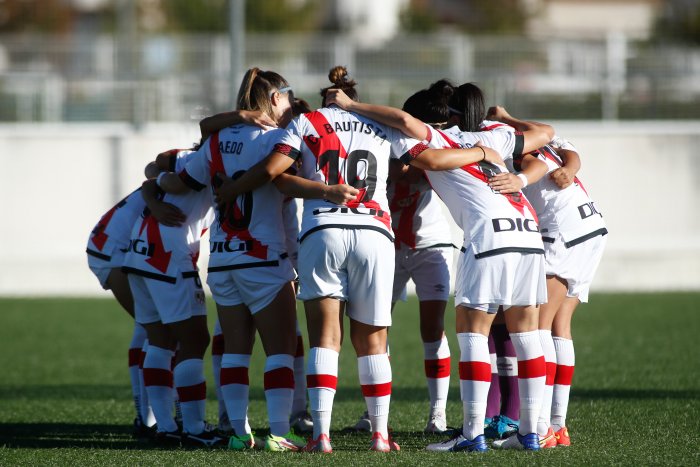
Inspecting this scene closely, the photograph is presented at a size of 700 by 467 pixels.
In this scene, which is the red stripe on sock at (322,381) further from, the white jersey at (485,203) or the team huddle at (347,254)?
the white jersey at (485,203)

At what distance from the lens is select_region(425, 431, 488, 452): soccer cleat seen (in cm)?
565

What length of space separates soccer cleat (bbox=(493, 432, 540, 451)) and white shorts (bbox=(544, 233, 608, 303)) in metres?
0.99

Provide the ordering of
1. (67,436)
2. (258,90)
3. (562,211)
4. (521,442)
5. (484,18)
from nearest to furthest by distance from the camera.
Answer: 1. (521,442)
2. (258,90)
3. (562,211)
4. (67,436)
5. (484,18)

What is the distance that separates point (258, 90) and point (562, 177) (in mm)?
1927

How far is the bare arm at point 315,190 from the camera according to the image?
5.53 metres

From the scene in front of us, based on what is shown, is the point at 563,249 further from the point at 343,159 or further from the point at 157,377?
the point at 157,377

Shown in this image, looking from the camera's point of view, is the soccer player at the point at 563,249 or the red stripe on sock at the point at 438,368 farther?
the red stripe on sock at the point at 438,368

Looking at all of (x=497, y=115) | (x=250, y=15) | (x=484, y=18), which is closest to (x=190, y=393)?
(x=497, y=115)

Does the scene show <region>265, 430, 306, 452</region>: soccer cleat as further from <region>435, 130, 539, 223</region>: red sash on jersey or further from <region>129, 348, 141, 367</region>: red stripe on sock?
<region>435, 130, 539, 223</region>: red sash on jersey

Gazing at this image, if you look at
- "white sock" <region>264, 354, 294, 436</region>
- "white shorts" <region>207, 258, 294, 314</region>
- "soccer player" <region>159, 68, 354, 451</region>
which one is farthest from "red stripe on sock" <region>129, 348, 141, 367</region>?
"white sock" <region>264, 354, 294, 436</region>

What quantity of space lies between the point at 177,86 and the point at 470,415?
1374 centimetres

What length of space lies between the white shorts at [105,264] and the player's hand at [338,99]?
6.60 feet

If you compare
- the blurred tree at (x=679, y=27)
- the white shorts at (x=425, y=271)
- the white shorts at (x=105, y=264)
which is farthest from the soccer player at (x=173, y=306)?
the blurred tree at (x=679, y=27)

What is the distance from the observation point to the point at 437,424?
666 cm
